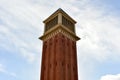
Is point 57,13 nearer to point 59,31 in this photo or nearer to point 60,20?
point 60,20

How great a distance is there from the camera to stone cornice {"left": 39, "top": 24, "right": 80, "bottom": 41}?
1497 inches

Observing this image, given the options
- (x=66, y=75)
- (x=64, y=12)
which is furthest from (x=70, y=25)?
(x=66, y=75)

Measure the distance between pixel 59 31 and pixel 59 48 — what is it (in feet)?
13.0

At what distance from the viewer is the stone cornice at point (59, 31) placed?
3803 cm

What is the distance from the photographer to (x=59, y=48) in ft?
117

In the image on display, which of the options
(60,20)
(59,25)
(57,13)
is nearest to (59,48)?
(59,25)

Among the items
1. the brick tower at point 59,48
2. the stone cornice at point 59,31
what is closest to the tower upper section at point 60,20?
the brick tower at point 59,48

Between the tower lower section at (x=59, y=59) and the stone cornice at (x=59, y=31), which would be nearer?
the tower lower section at (x=59, y=59)

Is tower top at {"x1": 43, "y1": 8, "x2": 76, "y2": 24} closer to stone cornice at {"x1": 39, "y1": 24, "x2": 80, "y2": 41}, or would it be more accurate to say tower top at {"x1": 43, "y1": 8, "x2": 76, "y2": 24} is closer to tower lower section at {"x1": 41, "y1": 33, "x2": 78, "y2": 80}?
Result: stone cornice at {"x1": 39, "y1": 24, "x2": 80, "y2": 41}

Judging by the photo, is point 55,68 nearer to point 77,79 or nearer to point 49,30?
point 77,79

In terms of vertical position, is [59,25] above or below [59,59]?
above

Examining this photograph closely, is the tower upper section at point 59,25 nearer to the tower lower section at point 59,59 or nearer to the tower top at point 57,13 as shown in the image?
the tower top at point 57,13

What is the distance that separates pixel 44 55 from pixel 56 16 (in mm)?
8803

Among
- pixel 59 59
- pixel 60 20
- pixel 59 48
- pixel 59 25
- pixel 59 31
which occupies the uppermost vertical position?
pixel 60 20
